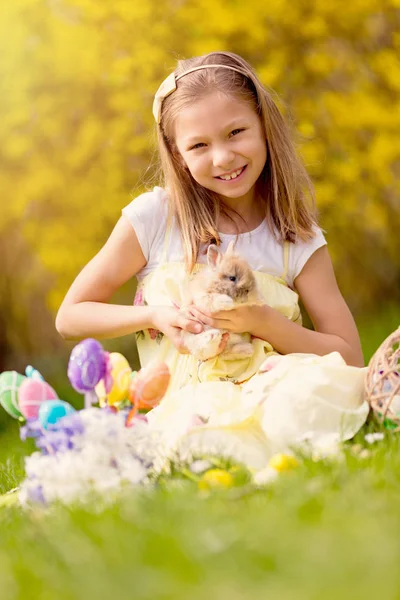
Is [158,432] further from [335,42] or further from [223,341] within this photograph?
[335,42]

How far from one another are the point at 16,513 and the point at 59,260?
3.28 meters

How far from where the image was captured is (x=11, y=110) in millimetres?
5016

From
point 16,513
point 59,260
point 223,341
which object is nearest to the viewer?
point 16,513

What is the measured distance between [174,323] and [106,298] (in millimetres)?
467

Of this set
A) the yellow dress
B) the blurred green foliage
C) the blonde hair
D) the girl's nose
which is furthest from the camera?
the blurred green foliage

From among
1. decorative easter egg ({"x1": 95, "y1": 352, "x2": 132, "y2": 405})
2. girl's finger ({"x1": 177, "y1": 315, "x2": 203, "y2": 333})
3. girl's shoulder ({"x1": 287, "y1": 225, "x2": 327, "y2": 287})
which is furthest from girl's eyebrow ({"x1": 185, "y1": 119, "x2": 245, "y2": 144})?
decorative easter egg ({"x1": 95, "y1": 352, "x2": 132, "y2": 405})

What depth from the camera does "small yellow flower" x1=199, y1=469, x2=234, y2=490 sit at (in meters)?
1.64

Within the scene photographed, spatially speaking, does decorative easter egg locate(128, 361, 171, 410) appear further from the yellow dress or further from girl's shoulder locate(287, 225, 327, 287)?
girl's shoulder locate(287, 225, 327, 287)

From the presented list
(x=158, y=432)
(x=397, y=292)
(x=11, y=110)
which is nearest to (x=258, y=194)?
(x=158, y=432)

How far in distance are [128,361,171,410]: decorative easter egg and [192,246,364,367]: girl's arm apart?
1.34 feet

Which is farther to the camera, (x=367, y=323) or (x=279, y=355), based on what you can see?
(x=367, y=323)

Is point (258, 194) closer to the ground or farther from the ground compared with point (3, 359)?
farther from the ground

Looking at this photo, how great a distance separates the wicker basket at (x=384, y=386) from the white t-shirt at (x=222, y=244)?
691mm

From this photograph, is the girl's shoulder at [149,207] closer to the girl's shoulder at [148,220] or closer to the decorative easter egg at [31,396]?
the girl's shoulder at [148,220]
